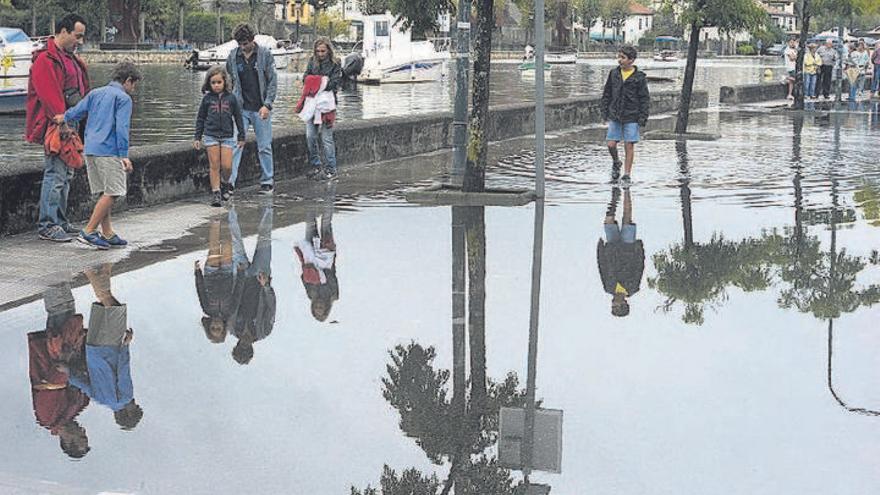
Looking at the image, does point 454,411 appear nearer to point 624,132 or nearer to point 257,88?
point 257,88

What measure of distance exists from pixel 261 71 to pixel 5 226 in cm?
400

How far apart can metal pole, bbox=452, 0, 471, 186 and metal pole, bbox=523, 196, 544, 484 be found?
133 centimetres

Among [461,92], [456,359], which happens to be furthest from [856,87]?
[456,359]

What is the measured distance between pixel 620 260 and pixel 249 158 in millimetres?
5769

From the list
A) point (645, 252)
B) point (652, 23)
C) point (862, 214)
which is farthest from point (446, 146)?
point (652, 23)

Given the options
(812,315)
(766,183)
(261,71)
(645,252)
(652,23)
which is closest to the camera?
(812,315)

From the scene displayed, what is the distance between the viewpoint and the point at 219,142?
1395 centimetres

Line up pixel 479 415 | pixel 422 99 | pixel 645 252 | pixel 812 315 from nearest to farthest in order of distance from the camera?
1. pixel 479 415
2. pixel 812 315
3. pixel 645 252
4. pixel 422 99

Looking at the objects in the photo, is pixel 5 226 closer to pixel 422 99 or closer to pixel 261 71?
pixel 261 71

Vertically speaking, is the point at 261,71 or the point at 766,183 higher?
the point at 261,71

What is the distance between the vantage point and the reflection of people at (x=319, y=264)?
927 cm

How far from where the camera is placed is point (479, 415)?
256 inches

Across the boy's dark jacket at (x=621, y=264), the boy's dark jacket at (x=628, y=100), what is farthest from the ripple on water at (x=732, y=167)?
the boy's dark jacket at (x=621, y=264)

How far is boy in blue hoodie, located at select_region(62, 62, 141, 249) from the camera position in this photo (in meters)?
11.1
